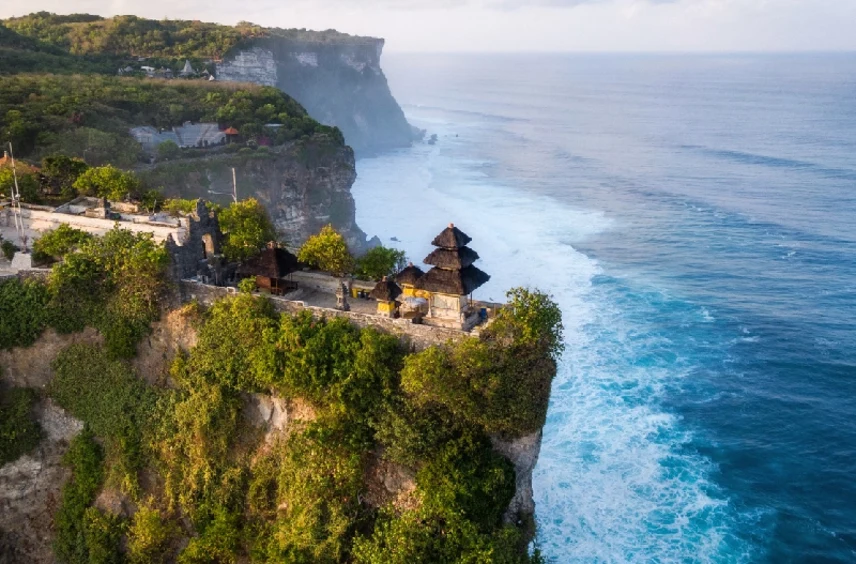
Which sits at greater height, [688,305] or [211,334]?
[211,334]

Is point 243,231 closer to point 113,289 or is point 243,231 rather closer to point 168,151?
point 113,289

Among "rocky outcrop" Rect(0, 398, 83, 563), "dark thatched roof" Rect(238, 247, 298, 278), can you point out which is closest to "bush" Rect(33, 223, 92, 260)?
"rocky outcrop" Rect(0, 398, 83, 563)

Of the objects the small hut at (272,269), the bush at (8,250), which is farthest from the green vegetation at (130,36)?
the small hut at (272,269)

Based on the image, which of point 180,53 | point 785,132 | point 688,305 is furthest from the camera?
point 785,132

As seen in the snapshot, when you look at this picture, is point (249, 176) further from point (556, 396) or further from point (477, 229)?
point (556, 396)

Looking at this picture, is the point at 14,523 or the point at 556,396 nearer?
the point at 14,523

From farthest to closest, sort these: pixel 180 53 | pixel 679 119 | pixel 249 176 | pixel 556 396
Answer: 1. pixel 679 119
2. pixel 180 53
3. pixel 249 176
4. pixel 556 396

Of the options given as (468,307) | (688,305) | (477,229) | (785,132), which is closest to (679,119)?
(785,132)
